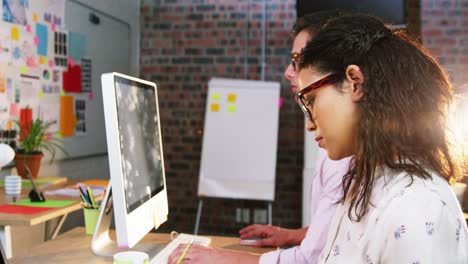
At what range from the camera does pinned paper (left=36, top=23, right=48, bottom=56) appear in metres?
3.09

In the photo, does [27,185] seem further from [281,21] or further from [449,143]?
[281,21]

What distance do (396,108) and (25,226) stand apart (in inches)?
79.6

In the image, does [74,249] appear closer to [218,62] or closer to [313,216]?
[313,216]

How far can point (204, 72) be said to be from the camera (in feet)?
14.8

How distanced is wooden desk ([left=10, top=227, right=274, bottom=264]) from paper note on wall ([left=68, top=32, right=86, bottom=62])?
2.01 metres

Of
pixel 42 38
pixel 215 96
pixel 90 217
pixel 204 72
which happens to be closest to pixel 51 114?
pixel 42 38

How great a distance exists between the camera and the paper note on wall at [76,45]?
3.49 meters

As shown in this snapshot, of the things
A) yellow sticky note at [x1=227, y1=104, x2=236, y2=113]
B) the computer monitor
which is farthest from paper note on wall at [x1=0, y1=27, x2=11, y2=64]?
yellow sticky note at [x1=227, y1=104, x2=236, y2=113]

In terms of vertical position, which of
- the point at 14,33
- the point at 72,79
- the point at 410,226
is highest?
the point at 14,33

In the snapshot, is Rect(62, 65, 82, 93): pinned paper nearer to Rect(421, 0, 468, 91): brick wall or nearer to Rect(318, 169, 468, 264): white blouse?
Rect(421, 0, 468, 91): brick wall

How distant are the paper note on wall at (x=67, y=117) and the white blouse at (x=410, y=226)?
2.85 m

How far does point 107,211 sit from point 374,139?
0.92 metres

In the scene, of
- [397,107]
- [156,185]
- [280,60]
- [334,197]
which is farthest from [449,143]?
[280,60]

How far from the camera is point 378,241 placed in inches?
32.7
